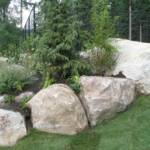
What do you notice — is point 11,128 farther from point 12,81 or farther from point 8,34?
point 8,34

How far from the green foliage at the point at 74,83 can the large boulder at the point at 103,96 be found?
7cm

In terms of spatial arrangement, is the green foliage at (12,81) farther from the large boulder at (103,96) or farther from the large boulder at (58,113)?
the large boulder at (103,96)

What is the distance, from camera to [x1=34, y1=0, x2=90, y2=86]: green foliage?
24.1 feet

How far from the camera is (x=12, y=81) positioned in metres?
7.27

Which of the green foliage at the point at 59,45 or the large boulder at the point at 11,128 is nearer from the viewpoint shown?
the large boulder at the point at 11,128

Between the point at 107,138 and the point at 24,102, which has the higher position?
the point at 24,102

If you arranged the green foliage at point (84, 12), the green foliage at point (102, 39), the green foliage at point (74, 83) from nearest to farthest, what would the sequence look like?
the green foliage at point (74, 83) → the green foliage at point (102, 39) → the green foliage at point (84, 12)

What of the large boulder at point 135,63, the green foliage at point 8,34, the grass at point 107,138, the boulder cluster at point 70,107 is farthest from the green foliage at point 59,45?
the green foliage at point 8,34

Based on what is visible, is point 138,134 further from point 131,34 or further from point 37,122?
point 131,34

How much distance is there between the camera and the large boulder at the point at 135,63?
738 cm

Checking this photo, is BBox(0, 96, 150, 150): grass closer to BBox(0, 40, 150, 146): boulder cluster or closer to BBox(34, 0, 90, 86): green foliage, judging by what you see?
BBox(0, 40, 150, 146): boulder cluster

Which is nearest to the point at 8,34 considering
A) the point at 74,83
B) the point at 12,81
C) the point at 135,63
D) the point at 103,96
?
the point at 12,81

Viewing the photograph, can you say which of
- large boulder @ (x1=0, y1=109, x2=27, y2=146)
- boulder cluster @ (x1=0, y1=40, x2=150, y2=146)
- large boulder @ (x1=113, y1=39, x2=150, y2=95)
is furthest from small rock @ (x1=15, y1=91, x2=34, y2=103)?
large boulder @ (x1=113, y1=39, x2=150, y2=95)

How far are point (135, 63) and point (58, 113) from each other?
2.03 m
